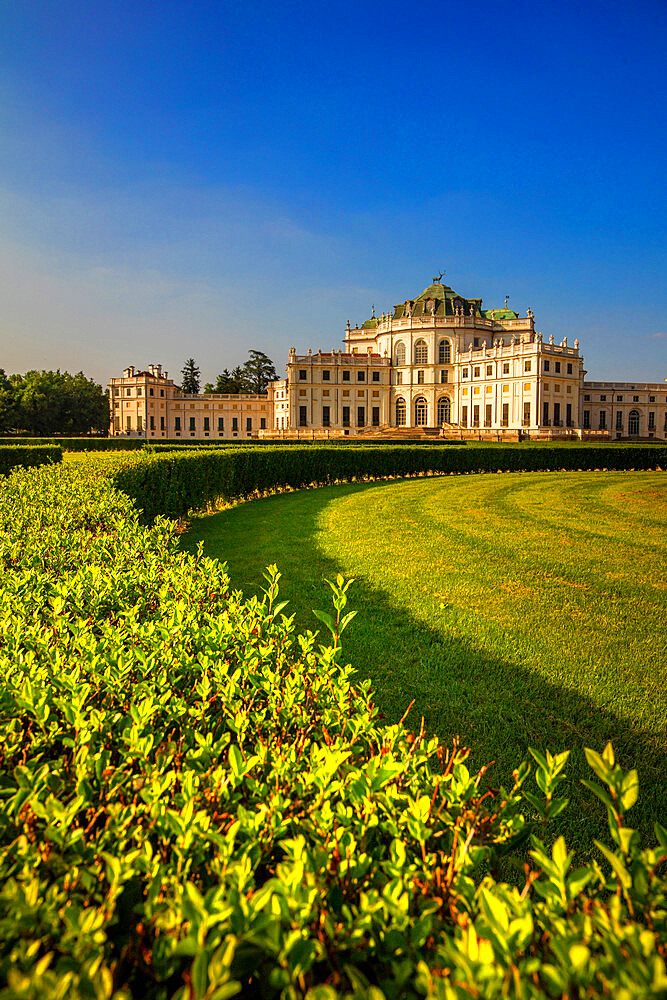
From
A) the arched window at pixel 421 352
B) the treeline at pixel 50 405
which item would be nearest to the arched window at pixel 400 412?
the arched window at pixel 421 352

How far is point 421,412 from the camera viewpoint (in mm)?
71938

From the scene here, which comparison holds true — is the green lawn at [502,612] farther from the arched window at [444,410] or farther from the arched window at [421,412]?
the arched window at [421,412]

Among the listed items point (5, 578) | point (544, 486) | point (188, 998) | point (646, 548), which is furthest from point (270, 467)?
point (188, 998)

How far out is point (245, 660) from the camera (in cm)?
217

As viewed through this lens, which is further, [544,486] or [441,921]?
[544,486]

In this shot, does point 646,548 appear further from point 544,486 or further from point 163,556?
point 544,486

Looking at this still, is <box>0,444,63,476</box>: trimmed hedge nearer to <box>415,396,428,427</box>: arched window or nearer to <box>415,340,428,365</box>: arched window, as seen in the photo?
<box>415,396,428,427</box>: arched window

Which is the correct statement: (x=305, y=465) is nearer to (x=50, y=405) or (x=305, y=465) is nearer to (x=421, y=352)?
(x=50, y=405)

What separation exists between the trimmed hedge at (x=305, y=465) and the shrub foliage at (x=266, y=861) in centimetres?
818

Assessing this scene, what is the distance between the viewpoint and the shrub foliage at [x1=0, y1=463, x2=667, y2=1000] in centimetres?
95

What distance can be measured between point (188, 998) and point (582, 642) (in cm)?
523

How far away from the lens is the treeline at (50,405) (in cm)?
5931

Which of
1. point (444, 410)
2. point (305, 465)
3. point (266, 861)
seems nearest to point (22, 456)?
point (305, 465)

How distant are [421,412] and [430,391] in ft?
9.12
